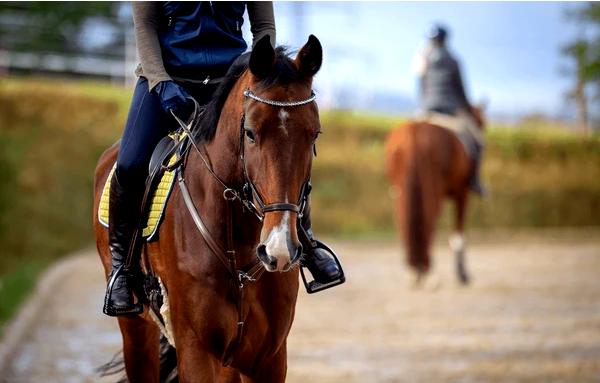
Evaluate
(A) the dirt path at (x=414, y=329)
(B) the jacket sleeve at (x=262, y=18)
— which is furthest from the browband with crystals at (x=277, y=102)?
(A) the dirt path at (x=414, y=329)

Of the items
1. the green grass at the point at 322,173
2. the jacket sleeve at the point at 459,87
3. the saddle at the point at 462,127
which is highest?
the jacket sleeve at the point at 459,87

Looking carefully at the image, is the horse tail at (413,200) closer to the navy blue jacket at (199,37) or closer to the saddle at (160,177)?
the navy blue jacket at (199,37)

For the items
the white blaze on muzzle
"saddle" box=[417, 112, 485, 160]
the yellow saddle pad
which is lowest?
"saddle" box=[417, 112, 485, 160]

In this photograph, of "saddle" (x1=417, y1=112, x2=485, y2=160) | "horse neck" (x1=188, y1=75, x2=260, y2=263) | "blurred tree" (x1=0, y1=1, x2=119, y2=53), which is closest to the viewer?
"horse neck" (x1=188, y1=75, x2=260, y2=263)

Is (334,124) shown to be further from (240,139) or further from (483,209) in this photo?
(240,139)

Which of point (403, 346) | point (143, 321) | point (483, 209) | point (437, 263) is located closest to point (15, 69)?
point (483, 209)

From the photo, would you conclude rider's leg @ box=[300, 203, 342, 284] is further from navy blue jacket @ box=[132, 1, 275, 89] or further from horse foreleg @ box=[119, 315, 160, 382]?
horse foreleg @ box=[119, 315, 160, 382]

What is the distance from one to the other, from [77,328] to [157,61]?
7.23 metres

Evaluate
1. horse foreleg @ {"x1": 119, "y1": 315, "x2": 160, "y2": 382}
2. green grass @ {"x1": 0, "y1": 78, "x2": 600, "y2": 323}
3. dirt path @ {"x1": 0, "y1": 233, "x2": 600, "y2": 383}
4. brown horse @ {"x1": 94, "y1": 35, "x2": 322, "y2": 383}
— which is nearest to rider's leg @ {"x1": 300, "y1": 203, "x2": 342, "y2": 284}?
brown horse @ {"x1": 94, "y1": 35, "x2": 322, "y2": 383}

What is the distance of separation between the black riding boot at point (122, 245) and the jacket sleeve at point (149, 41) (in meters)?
0.61

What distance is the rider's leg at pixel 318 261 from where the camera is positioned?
217 inches

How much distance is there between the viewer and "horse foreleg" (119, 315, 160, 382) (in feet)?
21.3

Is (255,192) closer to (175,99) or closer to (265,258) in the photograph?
(265,258)

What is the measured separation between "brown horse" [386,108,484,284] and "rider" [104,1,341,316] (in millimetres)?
9765
